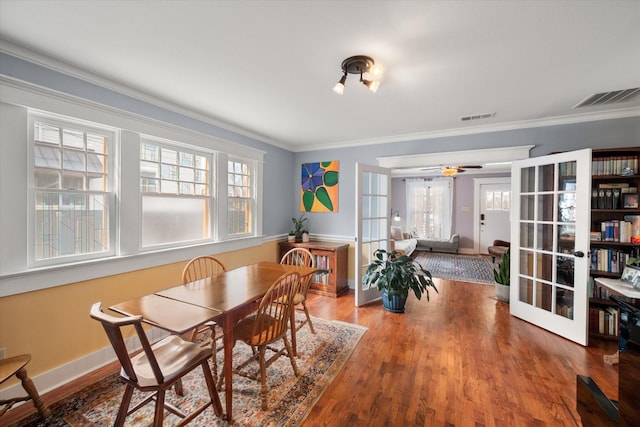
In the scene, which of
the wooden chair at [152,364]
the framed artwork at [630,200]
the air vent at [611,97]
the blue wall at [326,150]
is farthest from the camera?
the framed artwork at [630,200]

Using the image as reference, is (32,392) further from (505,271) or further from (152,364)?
(505,271)

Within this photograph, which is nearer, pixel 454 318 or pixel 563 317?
pixel 563 317

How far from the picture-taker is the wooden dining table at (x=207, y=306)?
4.85ft

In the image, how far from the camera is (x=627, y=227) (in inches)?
101

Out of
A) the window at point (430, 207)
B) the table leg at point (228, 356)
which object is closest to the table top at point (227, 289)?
the table leg at point (228, 356)

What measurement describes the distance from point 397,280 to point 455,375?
1.24m

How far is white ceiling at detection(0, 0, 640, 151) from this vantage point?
144cm

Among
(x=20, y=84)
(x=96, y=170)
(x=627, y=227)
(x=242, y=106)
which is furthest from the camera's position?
(x=242, y=106)

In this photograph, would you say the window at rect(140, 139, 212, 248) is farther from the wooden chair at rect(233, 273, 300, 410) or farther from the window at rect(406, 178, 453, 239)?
the window at rect(406, 178, 453, 239)

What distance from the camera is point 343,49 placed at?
1.79 m

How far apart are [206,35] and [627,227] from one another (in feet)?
13.3

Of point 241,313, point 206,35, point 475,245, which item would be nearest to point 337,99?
point 206,35

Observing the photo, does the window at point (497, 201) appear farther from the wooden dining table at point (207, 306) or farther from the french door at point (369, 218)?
the wooden dining table at point (207, 306)

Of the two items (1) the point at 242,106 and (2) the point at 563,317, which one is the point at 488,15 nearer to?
(1) the point at 242,106
